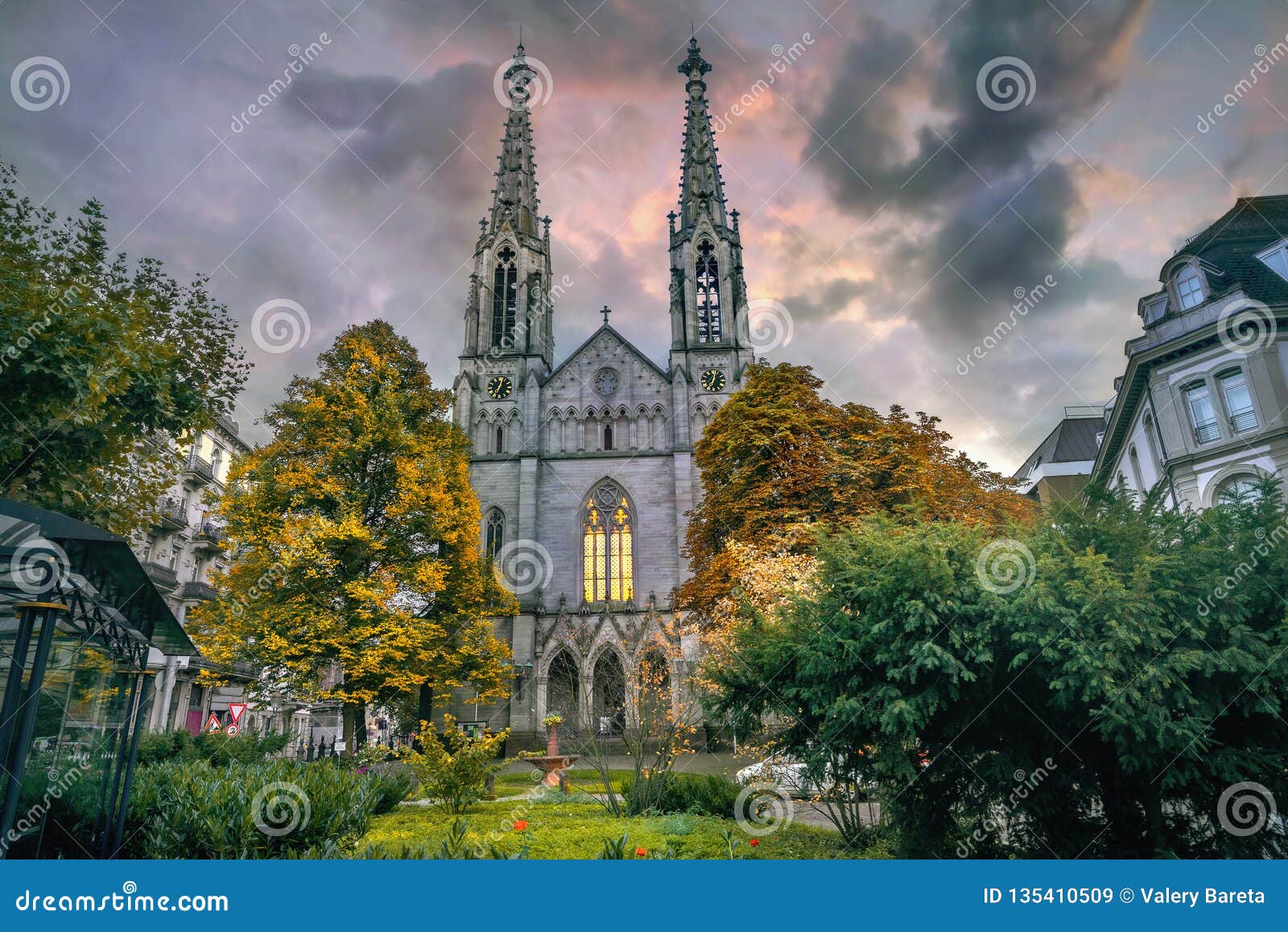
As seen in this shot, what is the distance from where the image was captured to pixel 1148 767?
814 centimetres

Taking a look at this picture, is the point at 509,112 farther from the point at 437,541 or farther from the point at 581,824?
the point at 581,824

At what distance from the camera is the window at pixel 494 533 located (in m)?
39.1

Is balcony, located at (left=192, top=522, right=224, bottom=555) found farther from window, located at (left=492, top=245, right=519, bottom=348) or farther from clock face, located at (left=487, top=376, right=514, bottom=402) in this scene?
window, located at (left=492, top=245, right=519, bottom=348)

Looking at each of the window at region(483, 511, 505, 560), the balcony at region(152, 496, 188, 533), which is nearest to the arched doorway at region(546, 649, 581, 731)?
the window at region(483, 511, 505, 560)

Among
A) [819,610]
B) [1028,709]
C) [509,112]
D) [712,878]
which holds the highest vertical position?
[509,112]

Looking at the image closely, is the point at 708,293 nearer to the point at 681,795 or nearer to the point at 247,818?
the point at 681,795

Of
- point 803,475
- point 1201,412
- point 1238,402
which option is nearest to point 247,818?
point 803,475

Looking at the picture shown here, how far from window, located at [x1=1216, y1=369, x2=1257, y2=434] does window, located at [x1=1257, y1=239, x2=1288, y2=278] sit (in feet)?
12.4

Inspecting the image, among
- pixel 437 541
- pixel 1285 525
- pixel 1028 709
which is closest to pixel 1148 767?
pixel 1028 709

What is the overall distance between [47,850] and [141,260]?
9587mm

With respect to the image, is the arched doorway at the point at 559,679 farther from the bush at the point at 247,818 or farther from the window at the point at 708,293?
the bush at the point at 247,818

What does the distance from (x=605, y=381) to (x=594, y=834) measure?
110 feet

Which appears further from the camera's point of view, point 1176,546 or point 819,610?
point 819,610

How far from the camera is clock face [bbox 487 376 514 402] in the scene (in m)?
42.0
